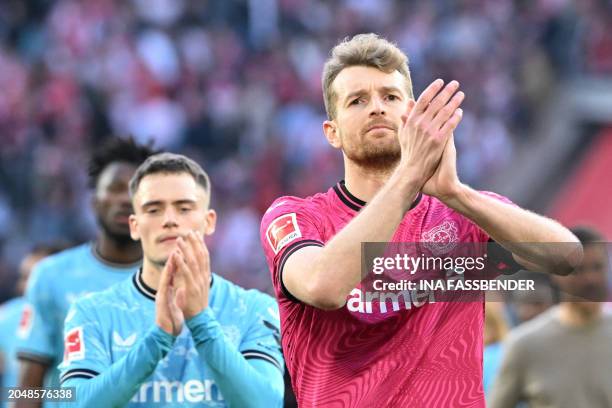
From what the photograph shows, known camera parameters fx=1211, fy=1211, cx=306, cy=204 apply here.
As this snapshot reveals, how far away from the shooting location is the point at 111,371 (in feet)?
16.5

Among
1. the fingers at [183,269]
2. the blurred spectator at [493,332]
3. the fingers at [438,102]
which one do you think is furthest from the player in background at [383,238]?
the blurred spectator at [493,332]

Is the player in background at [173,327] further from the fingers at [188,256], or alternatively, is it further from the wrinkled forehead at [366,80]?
the wrinkled forehead at [366,80]

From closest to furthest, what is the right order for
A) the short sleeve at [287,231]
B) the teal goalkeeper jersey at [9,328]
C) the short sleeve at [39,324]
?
the short sleeve at [287,231] < the short sleeve at [39,324] < the teal goalkeeper jersey at [9,328]

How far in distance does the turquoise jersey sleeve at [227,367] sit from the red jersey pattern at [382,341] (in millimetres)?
→ 611

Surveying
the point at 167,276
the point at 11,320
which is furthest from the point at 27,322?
the point at 11,320

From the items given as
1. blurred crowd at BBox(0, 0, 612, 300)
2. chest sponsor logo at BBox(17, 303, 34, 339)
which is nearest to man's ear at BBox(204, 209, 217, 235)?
chest sponsor logo at BBox(17, 303, 34, 339)

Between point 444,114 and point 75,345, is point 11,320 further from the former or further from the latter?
point 444,114

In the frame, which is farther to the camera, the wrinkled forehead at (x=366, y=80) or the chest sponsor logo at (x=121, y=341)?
the chest sponsor logo at (x=121, y=341)

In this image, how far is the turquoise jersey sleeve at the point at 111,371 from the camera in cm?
499

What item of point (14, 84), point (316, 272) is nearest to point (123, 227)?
point (316, 272)

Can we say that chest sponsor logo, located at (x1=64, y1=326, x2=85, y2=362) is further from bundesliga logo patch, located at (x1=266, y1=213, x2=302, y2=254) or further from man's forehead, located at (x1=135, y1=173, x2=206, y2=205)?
bundesliga logo patch, located at (x1=266, y1=213, x2=302, y2=254)

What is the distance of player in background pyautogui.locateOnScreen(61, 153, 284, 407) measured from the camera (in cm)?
501

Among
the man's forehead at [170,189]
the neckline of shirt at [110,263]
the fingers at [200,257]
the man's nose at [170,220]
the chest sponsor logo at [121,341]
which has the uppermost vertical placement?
the neckline of shirt at [110,263]

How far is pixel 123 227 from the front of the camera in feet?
23.1
